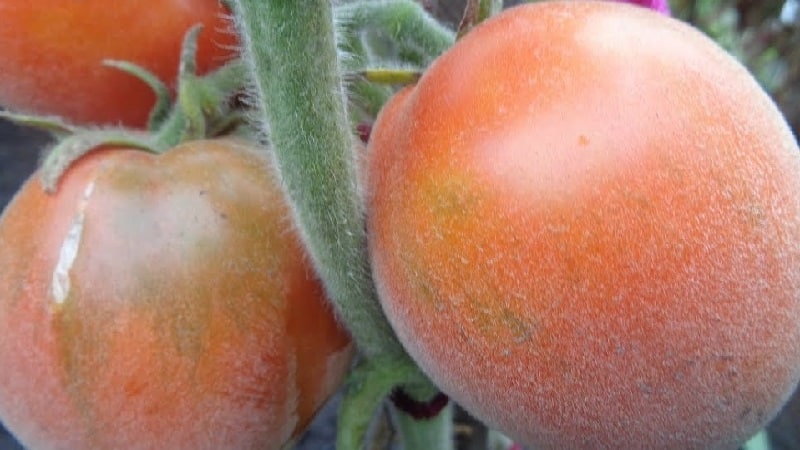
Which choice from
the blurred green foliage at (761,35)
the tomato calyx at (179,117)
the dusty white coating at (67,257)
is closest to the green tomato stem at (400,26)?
the tomato calyx at (179,117)

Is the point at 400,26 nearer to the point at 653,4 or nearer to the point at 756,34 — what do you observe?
the point at 653,4

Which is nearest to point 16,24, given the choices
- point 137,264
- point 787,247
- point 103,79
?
point 103,79

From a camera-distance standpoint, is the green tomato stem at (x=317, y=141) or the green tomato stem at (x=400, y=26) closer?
the green tomato stem at (x=317, y=141)

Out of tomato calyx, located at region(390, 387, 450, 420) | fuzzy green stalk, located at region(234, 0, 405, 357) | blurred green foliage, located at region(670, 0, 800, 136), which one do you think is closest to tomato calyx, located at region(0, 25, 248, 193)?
fuzzy green stalk, located at region(234, 0, 405, 357)

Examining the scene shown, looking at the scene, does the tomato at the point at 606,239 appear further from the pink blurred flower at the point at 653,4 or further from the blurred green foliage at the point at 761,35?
the blurred green foliage at the point at 761,35

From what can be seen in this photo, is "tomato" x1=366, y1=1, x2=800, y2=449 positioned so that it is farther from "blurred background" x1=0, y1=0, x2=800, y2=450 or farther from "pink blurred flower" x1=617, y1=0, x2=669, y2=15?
"blurred background" x1=0, y1=0, x2=800, y2=450
